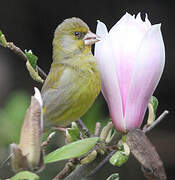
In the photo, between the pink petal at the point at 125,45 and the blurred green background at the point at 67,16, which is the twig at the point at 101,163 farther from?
the blurred green background at the point at 67,16

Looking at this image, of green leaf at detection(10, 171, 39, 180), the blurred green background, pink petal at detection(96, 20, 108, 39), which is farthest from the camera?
the blurred green background

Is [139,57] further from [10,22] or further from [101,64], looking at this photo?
[10,22]

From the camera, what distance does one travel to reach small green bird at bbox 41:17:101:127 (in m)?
0.52

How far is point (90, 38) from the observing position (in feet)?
1.77

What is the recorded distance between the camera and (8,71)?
7.27 ft

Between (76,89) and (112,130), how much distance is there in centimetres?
7

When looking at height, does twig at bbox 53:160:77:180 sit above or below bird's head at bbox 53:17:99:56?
below

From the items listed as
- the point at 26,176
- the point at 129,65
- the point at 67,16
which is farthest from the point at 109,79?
the point at 67,16

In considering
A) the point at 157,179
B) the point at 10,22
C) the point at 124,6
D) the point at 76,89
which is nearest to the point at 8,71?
the point at 10,22

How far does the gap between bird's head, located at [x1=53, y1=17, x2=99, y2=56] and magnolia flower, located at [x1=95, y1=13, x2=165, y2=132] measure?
49 mm

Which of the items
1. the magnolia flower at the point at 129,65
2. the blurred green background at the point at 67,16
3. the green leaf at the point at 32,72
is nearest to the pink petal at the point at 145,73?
the magnolia flower at the point at 129,65

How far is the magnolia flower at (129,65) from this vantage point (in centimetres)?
48

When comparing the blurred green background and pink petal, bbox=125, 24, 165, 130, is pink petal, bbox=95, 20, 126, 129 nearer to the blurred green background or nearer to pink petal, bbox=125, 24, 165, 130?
pink petal, bbox=125, 24, 165, 130

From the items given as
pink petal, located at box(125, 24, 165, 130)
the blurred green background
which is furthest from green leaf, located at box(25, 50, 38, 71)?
the blurred green background
